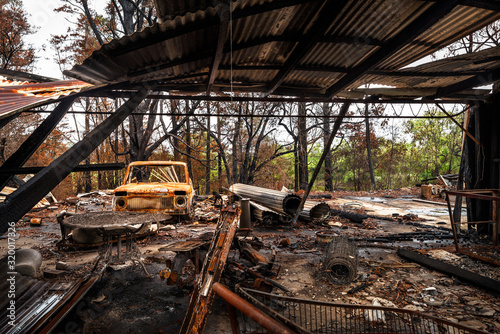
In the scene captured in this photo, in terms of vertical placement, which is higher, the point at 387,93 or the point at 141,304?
the point at 387,93

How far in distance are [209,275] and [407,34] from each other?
387 cm

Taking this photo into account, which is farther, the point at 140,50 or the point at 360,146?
the point at 360,146

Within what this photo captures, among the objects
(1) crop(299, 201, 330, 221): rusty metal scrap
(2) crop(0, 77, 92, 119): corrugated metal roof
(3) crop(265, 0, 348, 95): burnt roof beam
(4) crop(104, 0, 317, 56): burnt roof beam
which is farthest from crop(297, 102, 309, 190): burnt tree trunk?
(2) crop(0, 77, 92, 119): corrugated metal roof

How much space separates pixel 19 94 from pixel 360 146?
94.1 ft

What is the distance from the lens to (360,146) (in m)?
27.8

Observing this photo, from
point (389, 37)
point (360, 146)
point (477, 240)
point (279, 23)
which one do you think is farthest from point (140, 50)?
point (360, 146)

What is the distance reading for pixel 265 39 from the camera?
12.6 feet

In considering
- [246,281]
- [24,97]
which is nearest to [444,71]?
[246,281]

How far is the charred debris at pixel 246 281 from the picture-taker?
2637 millimetres

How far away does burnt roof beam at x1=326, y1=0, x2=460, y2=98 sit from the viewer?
9.86 ft

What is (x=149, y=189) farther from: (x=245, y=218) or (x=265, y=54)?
(x=265, y=54)

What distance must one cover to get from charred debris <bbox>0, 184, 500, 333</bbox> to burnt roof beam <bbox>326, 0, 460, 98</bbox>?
313 centimetres

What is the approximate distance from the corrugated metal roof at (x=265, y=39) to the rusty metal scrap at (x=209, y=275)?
7.17 ft

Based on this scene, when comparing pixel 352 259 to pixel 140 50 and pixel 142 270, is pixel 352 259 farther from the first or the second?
pixel 140 50
